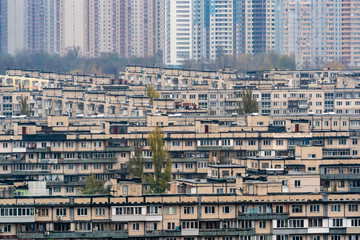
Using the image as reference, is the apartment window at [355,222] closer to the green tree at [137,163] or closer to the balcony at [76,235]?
the balcony at [76,235]

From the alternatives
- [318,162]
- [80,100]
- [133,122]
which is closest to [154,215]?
[318,162]

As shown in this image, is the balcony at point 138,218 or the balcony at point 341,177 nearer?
the balcony at point 138,218

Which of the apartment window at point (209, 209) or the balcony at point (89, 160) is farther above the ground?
the balcony at point (89, 160)

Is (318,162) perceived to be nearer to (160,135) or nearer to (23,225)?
(160,135)

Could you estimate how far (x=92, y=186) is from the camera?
81.5 m

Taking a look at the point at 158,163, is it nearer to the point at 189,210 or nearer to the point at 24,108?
the point at 189,210

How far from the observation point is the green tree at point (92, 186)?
8044 cm

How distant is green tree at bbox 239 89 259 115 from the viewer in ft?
398

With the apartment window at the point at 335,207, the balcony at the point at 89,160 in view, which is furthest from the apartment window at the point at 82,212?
the balcony at the point at 89,160

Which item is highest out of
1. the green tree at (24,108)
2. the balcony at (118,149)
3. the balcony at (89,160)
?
the green tree at (24,108)

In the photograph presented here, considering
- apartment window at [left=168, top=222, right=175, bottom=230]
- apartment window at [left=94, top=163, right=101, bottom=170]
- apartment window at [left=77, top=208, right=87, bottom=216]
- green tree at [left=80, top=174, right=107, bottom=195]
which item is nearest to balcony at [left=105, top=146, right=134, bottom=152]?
apartment window at [left=94, top=163, right=101, bottom=170]

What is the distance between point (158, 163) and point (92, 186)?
6.03 metres

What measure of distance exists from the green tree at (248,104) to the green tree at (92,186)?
37850 millimetres

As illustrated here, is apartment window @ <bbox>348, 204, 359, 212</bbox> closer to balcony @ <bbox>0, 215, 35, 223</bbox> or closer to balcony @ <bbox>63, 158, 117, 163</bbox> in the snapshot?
balcony @ <bbox>0, 215, 35, 223</bbox>
